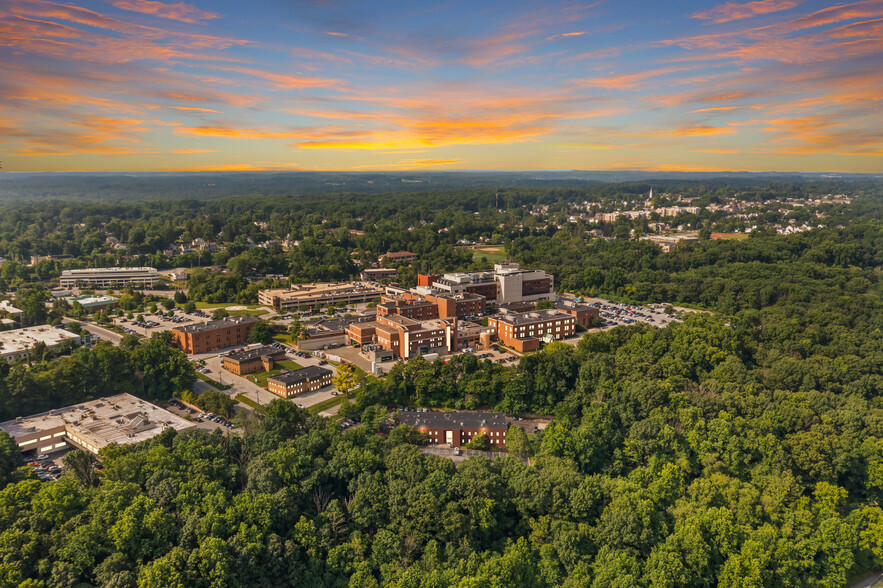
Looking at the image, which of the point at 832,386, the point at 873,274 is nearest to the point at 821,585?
the point at 832,386

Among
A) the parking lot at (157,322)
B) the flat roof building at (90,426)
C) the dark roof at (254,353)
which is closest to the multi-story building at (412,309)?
the dark roof at (254,353)

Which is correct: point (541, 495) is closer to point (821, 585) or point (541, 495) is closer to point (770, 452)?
point (821, 585)

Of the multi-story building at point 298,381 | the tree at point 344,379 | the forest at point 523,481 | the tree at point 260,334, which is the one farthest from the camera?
the tree at point 260,334

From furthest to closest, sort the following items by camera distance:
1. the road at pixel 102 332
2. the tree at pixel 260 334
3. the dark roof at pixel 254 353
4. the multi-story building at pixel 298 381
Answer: the road at pixel 102 332, the tree at pixel 260 334, the dark roof at pixel 254 353, the multi-story building at pixel 298 381

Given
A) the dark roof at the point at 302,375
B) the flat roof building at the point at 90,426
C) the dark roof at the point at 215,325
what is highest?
the dark roof at the point at 215,325

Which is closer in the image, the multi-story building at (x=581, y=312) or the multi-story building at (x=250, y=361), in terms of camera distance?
the multi-story building at (x=250, y=361)

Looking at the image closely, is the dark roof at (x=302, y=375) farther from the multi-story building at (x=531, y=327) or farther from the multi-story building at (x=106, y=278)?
the multi-story building at (x=106, y=278)

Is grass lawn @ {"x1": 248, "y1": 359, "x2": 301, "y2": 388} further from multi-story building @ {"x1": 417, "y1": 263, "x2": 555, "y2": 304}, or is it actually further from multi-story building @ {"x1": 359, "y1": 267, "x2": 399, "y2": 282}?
multi-story building @ {"x1": 359, "y1": 267, "x2": 399, "y2": 282}

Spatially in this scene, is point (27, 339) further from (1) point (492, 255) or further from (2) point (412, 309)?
(1) point (492, 255)
